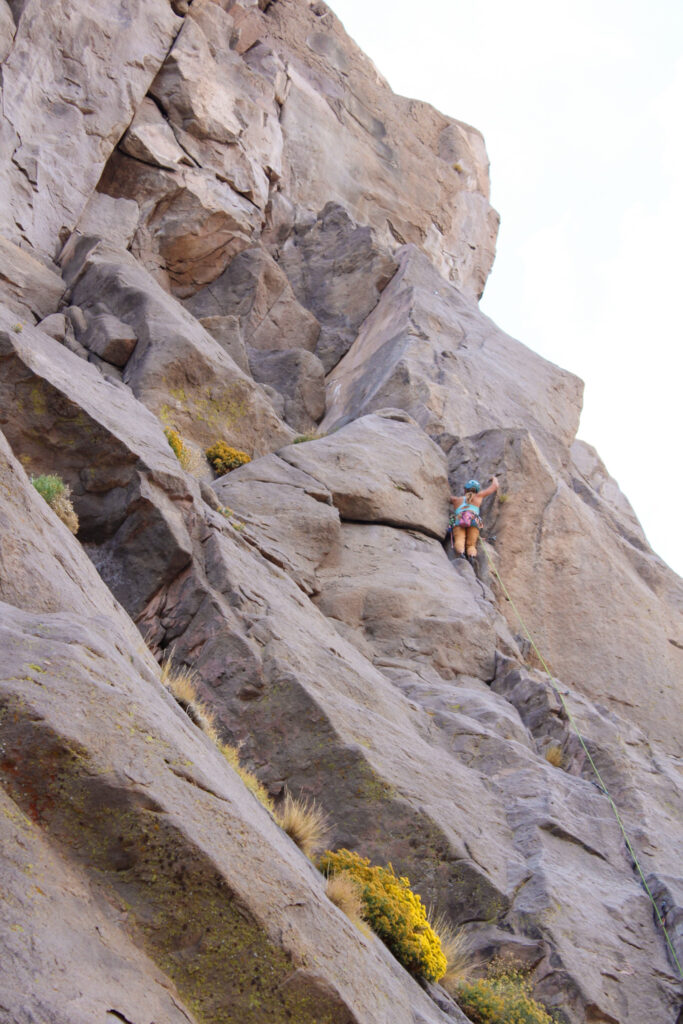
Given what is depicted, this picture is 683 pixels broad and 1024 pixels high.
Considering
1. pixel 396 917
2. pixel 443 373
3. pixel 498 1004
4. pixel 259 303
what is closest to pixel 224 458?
pixel 443 373

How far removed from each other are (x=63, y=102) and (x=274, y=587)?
622 inches

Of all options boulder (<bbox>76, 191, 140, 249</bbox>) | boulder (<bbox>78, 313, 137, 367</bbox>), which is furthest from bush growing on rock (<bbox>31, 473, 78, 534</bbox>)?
boulder (<bbox>76, 191, 140, 249</bbox>)

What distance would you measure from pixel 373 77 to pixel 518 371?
16304 millimetres

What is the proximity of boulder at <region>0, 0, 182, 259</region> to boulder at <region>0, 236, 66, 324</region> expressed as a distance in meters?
1.21

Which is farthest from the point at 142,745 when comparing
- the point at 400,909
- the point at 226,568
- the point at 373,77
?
the point at 373,77

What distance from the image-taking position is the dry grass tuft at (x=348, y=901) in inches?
322

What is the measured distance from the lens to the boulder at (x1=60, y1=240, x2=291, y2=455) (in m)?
18.3

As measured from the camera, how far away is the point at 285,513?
1653 cm

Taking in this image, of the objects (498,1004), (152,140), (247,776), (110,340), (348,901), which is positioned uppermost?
(152,140)

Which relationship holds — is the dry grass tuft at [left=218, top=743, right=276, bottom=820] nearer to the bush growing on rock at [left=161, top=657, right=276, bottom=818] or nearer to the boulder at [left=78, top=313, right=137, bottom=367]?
the bush growing on rock at [left=161, top=657, right=276, bottom=818]

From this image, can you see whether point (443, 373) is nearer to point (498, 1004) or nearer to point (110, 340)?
point (110, 340)

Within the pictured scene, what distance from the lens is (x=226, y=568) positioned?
1238 centimetres

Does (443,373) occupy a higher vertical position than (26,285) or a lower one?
higher

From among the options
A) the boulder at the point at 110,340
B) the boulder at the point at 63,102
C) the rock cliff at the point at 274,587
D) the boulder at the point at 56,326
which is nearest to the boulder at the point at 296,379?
the rock cliff at the point at 274,587
